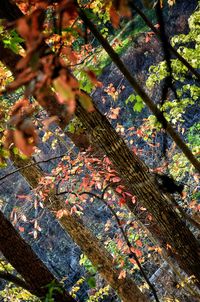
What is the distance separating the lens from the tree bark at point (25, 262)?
369 centimetres

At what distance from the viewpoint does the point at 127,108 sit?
13.9 m

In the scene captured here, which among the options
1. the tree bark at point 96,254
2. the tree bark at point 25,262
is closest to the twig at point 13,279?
the tree bark at point 25,262

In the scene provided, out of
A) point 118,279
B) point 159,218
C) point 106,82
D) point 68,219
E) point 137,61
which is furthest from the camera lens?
point 106,82

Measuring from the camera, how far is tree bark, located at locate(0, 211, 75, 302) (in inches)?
145

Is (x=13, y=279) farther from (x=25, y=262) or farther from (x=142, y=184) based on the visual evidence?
(x=142, y=184)

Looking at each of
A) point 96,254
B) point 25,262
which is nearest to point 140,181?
point 25,262

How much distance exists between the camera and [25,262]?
150 inches

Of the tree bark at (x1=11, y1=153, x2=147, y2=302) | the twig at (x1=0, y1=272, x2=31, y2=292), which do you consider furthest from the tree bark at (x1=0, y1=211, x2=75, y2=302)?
the tree bark at (x1=11, y1=153, x2=147, y2=302)

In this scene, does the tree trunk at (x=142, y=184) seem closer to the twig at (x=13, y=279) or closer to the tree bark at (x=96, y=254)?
the twig at (x=13, y=279)

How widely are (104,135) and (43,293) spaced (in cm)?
170

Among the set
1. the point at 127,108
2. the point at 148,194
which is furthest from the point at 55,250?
the point at 148,194

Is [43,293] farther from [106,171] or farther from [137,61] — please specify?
[137,61]

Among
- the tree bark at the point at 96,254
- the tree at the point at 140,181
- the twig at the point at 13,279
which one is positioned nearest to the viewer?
the twig at the point at 13,279

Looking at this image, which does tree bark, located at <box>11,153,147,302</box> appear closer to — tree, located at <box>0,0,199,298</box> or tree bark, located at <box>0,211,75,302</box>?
tree bark, located at <box>0,211,75,302</box>
